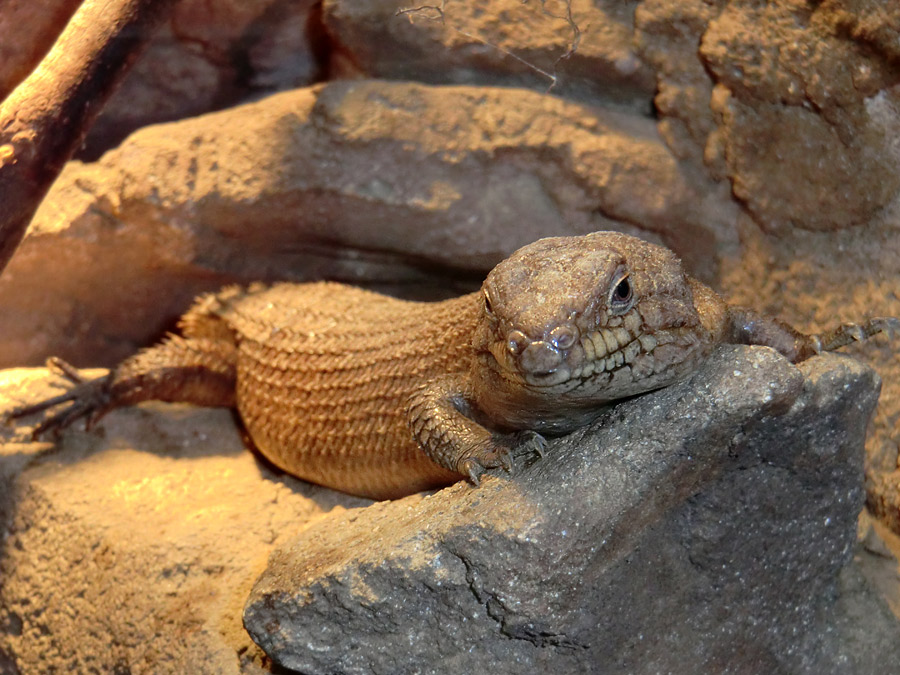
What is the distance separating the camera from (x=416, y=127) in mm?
4727

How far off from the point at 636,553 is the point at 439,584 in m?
0.72

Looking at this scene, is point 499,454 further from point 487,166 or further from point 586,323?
point 487,166

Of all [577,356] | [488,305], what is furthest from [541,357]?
[488,305]

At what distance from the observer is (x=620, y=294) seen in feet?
9.06

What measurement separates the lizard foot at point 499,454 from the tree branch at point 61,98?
256 cm

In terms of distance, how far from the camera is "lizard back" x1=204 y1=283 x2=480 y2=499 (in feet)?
12.5

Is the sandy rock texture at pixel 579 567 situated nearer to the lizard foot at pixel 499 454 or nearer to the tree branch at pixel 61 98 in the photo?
the lizard foot at pixel 499 454

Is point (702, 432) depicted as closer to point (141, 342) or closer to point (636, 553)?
point (636, 553)

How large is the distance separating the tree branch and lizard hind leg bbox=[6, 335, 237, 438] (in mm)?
1028

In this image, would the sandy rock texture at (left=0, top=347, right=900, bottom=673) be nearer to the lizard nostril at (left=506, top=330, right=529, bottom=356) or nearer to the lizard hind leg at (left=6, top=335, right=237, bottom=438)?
the lizard nostril at (left=506, top=330, right=529, bottom=356)

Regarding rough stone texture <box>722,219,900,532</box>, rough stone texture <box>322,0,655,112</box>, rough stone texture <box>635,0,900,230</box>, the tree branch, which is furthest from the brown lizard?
rough stone texture <box>322,0,655,112</box>

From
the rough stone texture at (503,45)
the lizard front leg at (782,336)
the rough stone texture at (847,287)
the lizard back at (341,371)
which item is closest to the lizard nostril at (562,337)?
the lizard back at (341,371)

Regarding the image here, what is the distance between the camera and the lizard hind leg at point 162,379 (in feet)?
15.8

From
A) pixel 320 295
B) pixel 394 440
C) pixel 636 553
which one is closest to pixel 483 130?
pixel 320 295
